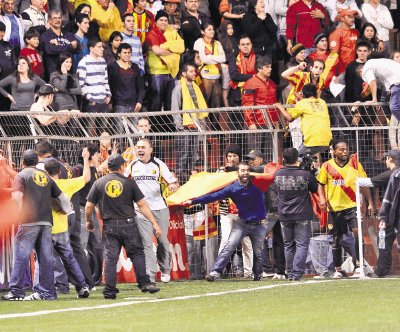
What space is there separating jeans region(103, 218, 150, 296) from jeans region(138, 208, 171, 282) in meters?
2.71

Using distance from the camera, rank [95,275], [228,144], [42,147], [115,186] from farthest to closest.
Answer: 1. [228,144]
2. [95,275]
3. [42,147]
4. [115,186]

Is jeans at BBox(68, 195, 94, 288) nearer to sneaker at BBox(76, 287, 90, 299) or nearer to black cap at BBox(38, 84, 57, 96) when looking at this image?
sneaker at BBox(76, 287, 90, 299)

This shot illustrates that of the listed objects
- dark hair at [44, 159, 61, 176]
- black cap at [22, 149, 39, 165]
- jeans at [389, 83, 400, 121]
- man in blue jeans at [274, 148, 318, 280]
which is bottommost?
man in blue jeans at [274, 148, 318, 280]

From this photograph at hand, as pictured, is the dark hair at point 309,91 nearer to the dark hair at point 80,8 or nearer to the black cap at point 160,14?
the black cap at point 160,14

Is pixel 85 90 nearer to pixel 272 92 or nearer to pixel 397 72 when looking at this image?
pixel 272 92

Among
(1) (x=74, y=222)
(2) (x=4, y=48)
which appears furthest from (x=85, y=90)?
(1) (x=74, y=222)

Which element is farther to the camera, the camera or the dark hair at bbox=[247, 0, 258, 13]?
the dark hair at bbox=[247, 0, 258, 13]

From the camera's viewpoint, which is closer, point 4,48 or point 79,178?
point 79,178

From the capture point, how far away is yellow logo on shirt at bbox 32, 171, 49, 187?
59.5 ft

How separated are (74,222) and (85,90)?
5.28 metres

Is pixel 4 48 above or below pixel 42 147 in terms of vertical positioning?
above

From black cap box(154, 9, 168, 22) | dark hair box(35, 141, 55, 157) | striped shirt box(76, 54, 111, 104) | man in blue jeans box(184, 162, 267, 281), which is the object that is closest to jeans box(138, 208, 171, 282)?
man in blue jeans box(184, 162, 267, 281)

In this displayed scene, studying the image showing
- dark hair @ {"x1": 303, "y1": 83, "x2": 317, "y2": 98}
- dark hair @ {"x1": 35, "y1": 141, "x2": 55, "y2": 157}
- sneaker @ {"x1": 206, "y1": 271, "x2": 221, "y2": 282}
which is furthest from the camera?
dark hair @ {"x1": 303, "y1": 83, "x2": 317, "y2": 98}

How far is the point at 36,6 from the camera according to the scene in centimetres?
2561
